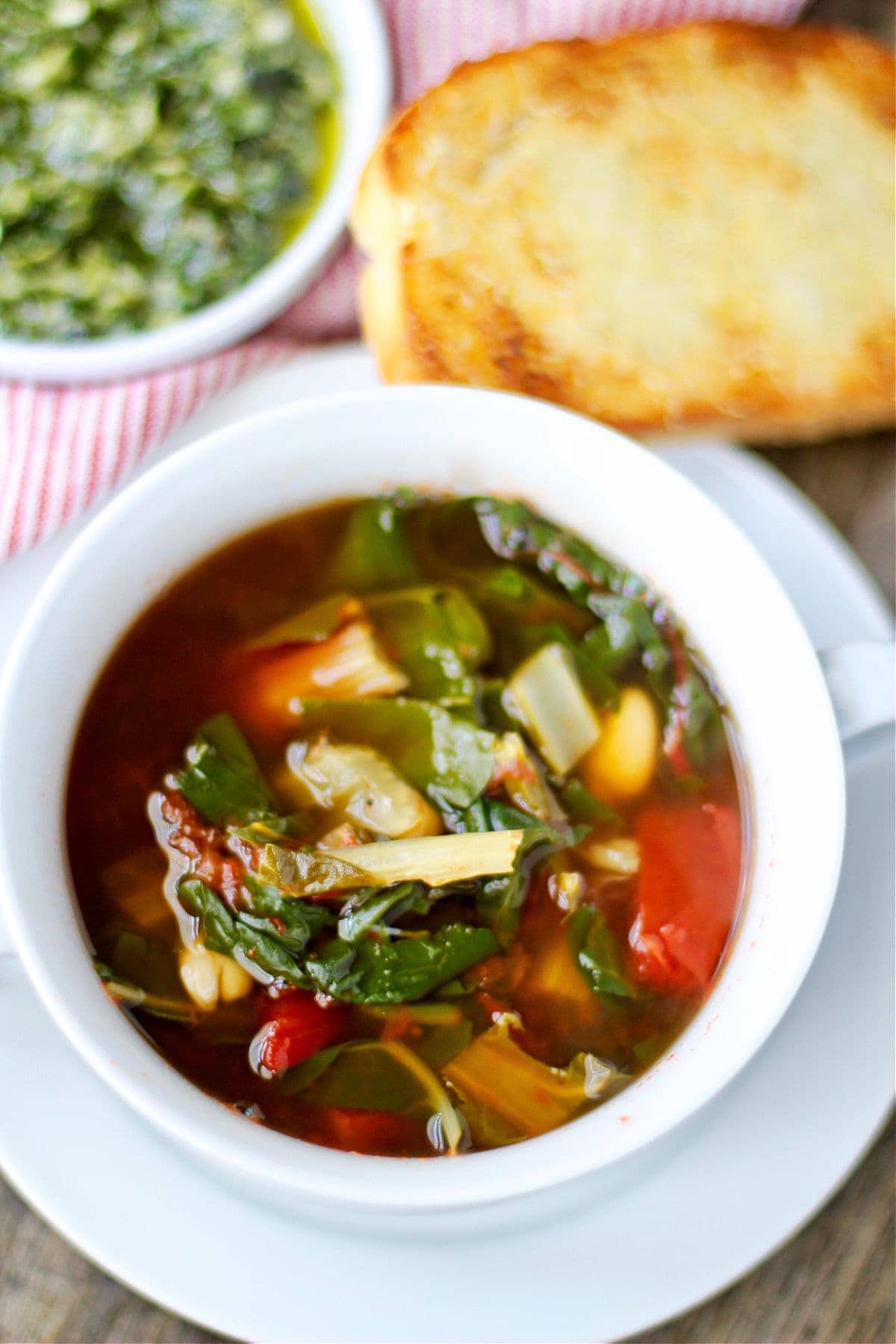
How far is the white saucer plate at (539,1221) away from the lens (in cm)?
159

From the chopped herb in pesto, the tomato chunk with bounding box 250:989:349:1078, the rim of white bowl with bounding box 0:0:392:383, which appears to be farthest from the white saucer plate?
the chopped herb in pesto

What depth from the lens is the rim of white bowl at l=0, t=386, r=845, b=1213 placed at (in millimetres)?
1292

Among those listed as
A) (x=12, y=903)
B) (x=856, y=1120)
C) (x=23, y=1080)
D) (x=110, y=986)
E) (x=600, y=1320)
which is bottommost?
(x=600, y=1320)

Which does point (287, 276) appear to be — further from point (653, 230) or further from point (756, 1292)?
point (756, 1292)

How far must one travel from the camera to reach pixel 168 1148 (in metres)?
1.63

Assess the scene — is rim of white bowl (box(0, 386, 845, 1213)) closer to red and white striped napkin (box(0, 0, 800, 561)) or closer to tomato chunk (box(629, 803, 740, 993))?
tomato chunk (box(629, 803, 740, 993))

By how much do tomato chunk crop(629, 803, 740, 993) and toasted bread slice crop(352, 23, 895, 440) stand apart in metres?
0.65

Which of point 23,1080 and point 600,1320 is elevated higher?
point 23,1080

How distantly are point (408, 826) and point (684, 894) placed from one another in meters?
0.38

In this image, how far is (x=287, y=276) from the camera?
1.98 meters

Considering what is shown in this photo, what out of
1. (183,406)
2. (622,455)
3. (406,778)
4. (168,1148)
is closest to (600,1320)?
(168,1148)

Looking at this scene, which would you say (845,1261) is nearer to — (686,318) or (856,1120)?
(856,1120)

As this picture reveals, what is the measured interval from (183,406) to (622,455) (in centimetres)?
74

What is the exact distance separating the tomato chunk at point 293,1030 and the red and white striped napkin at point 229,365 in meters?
0.74
